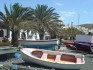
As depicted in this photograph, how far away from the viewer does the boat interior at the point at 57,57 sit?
72.4 ft

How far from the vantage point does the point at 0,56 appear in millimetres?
25078

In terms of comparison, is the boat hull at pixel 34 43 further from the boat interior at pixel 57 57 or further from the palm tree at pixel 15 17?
the palm tree at pixel 15 17

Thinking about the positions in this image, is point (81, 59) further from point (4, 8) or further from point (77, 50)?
point (4, 8)

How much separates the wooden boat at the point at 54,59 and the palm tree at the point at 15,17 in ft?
62.5

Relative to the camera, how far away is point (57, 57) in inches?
879

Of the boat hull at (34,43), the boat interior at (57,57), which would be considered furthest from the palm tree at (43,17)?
the boat interior at (57,57)

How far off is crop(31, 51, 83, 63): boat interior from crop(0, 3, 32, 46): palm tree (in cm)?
1909

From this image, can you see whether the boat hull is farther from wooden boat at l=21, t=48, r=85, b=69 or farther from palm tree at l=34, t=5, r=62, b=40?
palm tree at l=34, t=5, r=62, b=40

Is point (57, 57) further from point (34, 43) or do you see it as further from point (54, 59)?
point (34, 43)

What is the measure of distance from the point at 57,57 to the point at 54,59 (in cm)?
46

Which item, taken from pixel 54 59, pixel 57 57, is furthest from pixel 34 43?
pixel 57 57

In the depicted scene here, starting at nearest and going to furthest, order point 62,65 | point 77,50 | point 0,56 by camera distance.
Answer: point 62,65 → point 0,56 → point 77,50

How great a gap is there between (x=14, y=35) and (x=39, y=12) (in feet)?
35.4

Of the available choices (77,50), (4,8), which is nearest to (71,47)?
(77,50)
